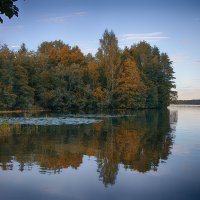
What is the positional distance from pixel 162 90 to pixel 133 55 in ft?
37.6

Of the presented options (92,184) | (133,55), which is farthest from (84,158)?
(133,55)

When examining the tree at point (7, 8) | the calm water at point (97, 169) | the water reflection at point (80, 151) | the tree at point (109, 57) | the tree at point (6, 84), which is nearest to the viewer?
the tree at point (7, 8)

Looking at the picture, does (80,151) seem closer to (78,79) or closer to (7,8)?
(7,8)

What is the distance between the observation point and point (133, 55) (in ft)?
290

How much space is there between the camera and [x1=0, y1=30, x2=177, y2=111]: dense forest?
205 ft

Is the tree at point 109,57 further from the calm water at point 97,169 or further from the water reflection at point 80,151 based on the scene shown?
the calm water at point 97,169

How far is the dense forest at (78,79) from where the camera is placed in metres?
62.6

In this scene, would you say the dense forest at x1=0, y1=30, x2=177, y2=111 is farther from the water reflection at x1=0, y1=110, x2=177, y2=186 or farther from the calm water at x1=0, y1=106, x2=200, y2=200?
the calm water at x1=0, y1=106, x2=200, y2=200

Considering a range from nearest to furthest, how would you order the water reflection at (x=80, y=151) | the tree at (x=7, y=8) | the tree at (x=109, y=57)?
the tree at (x=7, y=8), the water reflection at (x=80, y=151), the tree at (x=109, y=57)

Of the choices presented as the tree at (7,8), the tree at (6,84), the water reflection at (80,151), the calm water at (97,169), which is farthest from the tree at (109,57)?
the tree at (7,8)

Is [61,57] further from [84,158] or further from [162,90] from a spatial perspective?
[84,158]

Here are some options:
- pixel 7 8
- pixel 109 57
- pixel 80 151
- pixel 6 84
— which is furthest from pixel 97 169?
pixel 109 57

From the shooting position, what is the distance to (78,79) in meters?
68.2

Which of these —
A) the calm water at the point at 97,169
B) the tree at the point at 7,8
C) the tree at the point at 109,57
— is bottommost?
the calm water at the point at 97,169
